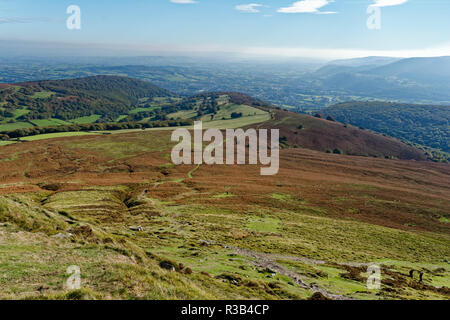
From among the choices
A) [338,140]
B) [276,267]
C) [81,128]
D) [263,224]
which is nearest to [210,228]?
[263,224]

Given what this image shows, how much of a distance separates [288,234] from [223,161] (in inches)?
2213

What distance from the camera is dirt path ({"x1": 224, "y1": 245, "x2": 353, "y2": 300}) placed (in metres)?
20.1

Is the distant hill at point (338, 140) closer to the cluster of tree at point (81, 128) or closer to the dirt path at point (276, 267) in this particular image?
the cluster of tree at point (81, 128)

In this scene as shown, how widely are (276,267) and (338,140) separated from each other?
141 m

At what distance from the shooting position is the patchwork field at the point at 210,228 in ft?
54.9

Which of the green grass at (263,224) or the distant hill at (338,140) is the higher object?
the distant hill at (338,140)

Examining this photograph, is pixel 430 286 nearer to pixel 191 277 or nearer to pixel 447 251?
pixel 447 251

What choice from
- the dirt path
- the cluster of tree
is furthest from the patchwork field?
the cluster of tree

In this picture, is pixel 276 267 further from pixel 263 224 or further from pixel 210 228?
pixel 263 224

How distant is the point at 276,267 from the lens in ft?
83.2

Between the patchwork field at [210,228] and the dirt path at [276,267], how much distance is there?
0.18m

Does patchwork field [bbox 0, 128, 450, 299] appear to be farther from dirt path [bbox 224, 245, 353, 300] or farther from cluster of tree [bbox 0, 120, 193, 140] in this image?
cluster of tree [bbox 0, 120, 193, 140]

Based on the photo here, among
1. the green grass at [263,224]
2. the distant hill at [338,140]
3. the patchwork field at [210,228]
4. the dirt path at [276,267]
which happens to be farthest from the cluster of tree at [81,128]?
the dirt path at [276,267]
